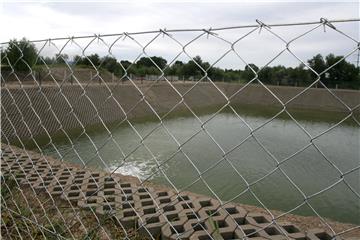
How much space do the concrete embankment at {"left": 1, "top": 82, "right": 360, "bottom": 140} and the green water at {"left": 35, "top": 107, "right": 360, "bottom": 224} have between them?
80 centimetres

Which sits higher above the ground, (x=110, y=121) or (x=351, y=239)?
(x=351, y=239)

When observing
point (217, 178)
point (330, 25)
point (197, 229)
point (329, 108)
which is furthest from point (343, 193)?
point (329, 108)

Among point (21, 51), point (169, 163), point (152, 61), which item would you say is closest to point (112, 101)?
point (169, 163)

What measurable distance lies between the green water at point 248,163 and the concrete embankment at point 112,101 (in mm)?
804

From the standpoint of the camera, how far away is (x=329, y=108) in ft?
71.5

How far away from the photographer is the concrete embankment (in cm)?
739

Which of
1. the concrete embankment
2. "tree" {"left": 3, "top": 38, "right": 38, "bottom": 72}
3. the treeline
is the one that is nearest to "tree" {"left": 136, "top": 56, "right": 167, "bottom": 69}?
the treeline

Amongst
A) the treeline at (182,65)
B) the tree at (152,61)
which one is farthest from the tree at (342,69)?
the tree at (152,61)

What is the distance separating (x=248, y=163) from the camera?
277 inches

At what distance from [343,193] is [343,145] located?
4.76 meters

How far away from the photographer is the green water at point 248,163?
5059 millimetres

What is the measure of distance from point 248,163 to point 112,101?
318 inches

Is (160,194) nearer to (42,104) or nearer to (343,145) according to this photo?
(343,145)

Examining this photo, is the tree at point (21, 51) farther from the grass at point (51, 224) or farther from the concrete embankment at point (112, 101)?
the grass at point (51, 224)
